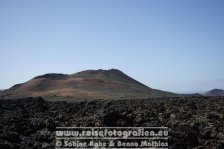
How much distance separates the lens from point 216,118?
55.2 feet

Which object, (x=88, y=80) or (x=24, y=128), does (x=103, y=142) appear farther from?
(x=88, y=80)

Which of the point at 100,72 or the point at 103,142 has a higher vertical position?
the point at 100,72

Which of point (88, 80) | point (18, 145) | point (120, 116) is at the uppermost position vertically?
point (88, 80)

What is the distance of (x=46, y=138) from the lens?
1233 centimetres

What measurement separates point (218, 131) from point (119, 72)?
69090 mm

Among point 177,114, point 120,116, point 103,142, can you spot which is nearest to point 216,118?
A: point 177,114

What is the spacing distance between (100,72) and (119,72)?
551 cm

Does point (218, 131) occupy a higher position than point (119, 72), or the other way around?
point (119, 72)

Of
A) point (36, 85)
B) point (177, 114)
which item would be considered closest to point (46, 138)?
point (177, 114)

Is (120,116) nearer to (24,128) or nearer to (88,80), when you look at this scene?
(24,128)

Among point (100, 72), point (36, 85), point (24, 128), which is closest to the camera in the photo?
point (24, 128)

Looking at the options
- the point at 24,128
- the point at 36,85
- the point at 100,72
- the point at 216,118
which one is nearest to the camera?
the point at 24,128

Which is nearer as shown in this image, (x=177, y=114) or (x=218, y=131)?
(x=218, y=131)

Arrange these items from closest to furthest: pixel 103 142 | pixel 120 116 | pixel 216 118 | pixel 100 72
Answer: pixel 103 142
pixel 120 116
pixel 216 118
pixel 100 72
